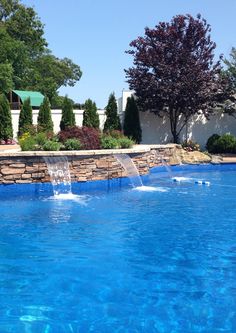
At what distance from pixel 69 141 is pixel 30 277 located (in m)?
7.49

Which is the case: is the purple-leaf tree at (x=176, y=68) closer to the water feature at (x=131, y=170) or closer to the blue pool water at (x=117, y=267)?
the water feature at (x=131, y=170)

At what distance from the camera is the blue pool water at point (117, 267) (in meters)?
3.94

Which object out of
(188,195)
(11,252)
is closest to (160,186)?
(188,195)

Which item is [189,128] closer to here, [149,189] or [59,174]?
[149,189]

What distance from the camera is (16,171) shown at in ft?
34.6

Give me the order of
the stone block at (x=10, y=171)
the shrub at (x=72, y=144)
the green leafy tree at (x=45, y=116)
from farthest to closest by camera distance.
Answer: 1. the green leafy tree at (x=45, y=116)
2. the shrub at (x=72, y=144)
3. the stone block at (x=10, y=171)

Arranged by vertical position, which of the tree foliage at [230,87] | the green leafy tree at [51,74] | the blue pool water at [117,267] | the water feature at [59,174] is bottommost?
the blue pool water at [117,267]

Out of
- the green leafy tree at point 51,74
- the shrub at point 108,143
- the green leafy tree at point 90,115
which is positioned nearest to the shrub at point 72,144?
the shrub at point 108,143

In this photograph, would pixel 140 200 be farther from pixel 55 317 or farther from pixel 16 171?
pixel 55 317

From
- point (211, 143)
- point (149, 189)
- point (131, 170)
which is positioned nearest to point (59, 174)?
point (149, 189)

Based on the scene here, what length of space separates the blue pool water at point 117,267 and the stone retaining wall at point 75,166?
4.36 ft

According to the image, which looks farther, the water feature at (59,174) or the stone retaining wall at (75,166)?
the water feature at (59,174)

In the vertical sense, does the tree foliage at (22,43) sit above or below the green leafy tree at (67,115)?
above

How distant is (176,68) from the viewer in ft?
64.1
